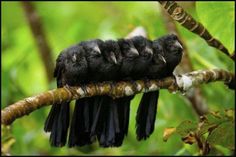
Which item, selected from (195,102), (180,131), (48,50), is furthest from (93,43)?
(48,50)

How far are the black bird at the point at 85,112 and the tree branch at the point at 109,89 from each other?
0.31 feet

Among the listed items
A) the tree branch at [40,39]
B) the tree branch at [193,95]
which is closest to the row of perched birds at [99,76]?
the tree branch at [193,95]

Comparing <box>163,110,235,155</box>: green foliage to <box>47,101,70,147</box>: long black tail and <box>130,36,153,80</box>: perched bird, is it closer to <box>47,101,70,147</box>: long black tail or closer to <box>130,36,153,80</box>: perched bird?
<box>130,36,153,80</box>: perched bird

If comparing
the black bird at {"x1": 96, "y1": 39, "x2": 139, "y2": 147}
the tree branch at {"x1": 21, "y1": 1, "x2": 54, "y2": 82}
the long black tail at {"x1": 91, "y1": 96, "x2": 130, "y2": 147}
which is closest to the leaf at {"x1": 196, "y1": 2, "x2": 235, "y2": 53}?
the black bird at {"x1": 96, "y1": 39, "x2": 139, "y2": 147}

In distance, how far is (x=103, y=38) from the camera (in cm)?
452

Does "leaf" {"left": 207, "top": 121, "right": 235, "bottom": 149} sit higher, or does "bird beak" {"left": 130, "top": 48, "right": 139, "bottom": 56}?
"bird beak" {"left": 130, "top": 48, "right": 139, "bottom": 56}

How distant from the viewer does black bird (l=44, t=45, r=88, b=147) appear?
2626 mm

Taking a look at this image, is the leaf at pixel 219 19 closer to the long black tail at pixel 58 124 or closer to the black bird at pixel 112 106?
the black bird at pixel 112 106

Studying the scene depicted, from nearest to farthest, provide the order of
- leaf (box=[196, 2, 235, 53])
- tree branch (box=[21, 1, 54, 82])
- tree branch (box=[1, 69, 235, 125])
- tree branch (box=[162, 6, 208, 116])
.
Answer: tree branch (box=[1, 69, 235, 125])
leaf (box=[196, 2, 235, 53])
tree branch (box=[162, 6, 208, 116])
tree branch (box=[21, 1, 54, 82])

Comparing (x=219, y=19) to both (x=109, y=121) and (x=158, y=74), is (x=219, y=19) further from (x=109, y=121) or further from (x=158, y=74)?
(x=109, y=121)

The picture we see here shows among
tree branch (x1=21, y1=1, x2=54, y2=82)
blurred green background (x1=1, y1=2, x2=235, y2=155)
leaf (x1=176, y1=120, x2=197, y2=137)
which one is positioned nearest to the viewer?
leaf (x1=176, y1=120, x2=197, y2=137)

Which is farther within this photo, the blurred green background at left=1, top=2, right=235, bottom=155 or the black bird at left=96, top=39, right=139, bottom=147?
the blurred green background at left=1, top=2, right=235, bottom=155

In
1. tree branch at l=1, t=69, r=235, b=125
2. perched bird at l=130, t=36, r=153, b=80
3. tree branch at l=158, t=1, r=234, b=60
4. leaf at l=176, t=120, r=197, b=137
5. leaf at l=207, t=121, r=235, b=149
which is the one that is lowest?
leaf at l=207, t=121, r=235, b=149

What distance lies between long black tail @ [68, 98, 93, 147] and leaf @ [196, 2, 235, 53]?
665 millimetres
